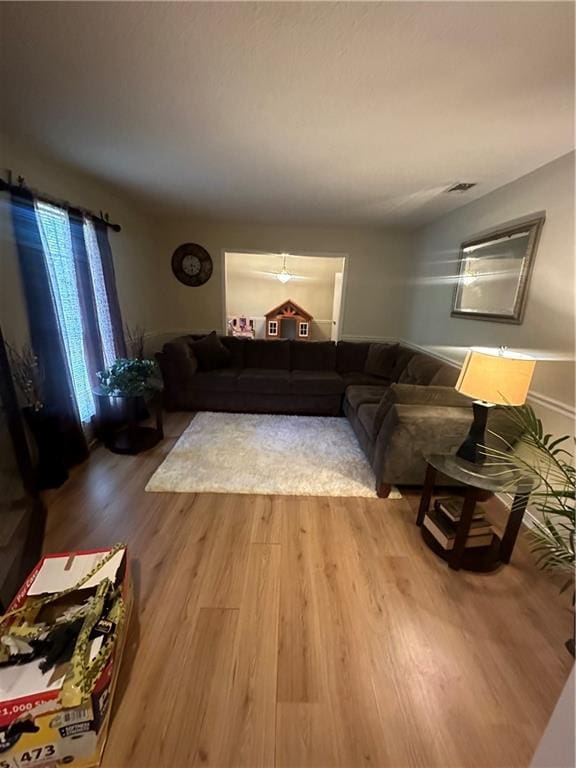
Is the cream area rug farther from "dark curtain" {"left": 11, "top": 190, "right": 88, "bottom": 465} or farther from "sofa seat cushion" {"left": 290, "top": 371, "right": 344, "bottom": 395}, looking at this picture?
"dark curtain" {"left": 11, "top": 190, "right": 88, "bottom": 465}

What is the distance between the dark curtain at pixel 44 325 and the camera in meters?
2.05

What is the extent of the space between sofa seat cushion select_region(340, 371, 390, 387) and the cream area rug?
541 mm

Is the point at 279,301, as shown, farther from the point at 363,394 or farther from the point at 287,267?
the point at 363,394

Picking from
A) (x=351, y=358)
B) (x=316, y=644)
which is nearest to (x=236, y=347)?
(x=351, y=358)

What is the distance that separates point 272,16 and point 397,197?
223 centimetres

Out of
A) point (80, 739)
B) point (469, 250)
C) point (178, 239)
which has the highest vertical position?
point (178, 239)

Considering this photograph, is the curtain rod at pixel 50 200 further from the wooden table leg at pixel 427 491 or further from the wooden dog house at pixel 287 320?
the wooden dog house at pixel 287 320

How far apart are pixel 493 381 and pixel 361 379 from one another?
2265 mm

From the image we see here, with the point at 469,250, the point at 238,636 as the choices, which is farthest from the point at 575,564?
the point at 469,250

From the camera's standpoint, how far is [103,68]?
1.33m

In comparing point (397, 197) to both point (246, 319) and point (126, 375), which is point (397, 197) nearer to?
point (126, 375)

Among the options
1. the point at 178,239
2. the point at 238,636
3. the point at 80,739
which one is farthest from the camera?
the point at 178,239

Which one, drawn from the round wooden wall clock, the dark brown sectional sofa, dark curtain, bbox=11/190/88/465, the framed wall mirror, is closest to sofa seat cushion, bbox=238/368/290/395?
the dark brown sectional sofa

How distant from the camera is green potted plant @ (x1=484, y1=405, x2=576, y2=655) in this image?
111 cm
